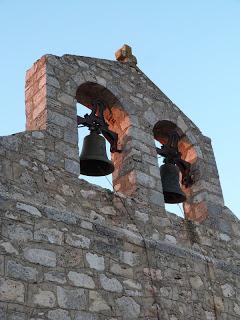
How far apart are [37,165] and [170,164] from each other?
218 cm

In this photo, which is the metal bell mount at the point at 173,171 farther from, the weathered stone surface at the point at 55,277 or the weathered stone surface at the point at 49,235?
the weathered stone surface at the point at 55,277

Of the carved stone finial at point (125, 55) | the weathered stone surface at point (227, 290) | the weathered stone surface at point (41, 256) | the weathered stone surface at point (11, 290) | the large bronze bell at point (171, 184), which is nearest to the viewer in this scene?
the weathered stone surface at point (11, 290)

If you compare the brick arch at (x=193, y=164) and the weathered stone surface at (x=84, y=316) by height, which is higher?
the brick arch at (x=193, y=164)

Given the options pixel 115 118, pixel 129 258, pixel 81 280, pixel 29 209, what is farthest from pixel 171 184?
pixel 29 209

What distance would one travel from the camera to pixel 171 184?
6.69 m

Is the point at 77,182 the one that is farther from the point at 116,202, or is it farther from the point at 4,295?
the point at 4,295

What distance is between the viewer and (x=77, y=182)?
216 inches

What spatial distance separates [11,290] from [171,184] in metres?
2.81

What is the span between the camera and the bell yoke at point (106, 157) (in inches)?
244

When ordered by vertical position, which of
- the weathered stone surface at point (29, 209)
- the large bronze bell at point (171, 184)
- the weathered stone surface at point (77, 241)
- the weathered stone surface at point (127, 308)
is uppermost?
the large bronze bell at point (171, 184)

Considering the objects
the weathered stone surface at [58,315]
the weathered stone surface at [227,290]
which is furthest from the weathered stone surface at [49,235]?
the weathered stone surface at [227,290]

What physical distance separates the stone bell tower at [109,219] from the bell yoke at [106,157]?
0.10 m

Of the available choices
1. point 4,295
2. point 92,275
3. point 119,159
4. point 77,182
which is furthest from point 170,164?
point 4,295

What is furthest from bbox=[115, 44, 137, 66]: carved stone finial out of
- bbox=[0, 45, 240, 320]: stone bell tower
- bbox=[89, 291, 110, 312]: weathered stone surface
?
bbox=[89, 291, 110, 312]: weathered stone surface
